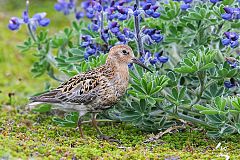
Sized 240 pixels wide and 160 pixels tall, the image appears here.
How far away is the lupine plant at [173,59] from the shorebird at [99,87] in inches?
5.8

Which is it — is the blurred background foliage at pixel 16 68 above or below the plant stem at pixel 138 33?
below

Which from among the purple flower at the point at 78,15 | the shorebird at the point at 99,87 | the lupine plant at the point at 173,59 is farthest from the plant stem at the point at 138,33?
the purple flower at the point at 78,15

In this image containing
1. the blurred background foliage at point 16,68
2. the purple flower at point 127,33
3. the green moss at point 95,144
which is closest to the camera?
the green moss at point 95,144

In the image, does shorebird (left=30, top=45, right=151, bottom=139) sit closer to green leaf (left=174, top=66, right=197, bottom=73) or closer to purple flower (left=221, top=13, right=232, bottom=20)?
green leaf (left=174, top=66, right=197, bottom=73)

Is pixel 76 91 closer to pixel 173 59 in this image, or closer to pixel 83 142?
pixel 83 142

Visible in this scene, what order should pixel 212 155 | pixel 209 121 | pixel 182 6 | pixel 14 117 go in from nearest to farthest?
pixel 212 155 → pixel 209 121 → pixel 182 6 → pixel 14 117

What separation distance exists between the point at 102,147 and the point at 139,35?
139 cm

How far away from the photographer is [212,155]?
6.31 meters

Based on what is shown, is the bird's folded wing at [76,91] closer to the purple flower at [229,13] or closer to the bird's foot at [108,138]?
the bird's foot at [108,138]

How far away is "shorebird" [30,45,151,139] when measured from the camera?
691cm

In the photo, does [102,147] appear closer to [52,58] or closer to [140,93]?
[140,93]

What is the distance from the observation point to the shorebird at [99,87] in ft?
22.7

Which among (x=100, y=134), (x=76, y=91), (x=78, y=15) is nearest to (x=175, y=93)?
(x=100, y=134)

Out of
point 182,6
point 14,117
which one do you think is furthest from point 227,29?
Answer: point 14,117
